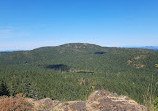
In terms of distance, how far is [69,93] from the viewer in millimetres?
83000

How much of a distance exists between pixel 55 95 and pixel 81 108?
70054mm

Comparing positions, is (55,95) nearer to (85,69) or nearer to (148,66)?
(85,69)

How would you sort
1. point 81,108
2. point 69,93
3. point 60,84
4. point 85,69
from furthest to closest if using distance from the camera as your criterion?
point 85,69 < point 60,84 < point 69,93 < point 81,108

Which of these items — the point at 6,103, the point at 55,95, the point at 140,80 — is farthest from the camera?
the point at 140,80

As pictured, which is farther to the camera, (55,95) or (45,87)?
(45,87)

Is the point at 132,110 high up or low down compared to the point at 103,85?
up

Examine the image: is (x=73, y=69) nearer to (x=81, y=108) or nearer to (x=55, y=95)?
(x=55, y=95)

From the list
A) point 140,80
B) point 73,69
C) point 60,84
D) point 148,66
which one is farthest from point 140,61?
point 60,84

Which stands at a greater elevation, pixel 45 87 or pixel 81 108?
pixel 81 108

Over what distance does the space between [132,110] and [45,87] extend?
3250 inches

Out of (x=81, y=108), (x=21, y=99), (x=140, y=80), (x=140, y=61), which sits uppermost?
(x=21, y=99)

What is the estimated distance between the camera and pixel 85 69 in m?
183

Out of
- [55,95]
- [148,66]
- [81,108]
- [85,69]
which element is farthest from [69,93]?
[148,66]

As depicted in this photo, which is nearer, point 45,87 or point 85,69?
point 45,87
